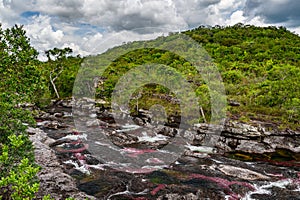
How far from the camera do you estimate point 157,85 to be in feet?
231

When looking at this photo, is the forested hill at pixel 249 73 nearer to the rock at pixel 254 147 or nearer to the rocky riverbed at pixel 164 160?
the rocky riverbed at pixel 164 160

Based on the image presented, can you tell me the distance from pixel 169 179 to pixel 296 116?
31.7 meters

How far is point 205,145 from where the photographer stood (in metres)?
36.4

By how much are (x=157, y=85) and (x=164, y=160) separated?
4281cm

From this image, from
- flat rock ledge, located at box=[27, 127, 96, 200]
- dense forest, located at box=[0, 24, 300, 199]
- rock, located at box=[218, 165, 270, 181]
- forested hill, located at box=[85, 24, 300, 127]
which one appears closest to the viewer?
dense forest, located at box=[0, 24, 300, 199]

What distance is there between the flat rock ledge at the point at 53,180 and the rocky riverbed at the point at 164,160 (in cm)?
7

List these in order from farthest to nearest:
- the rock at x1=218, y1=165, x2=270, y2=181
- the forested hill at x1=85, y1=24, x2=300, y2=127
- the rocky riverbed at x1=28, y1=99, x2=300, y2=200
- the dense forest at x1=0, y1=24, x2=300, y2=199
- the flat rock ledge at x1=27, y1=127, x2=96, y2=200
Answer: the forested hill at x1=85, y1=24, x2=300, y2=127
the rock at x1=218, y1=165, x2=270, y2=181
the rocky riverbed at x1=28, y1=99, x2=300, y2=200
the flat rock ledge at x1=27, y1=127, x2=96, y2=200
the dense forest at x1=0, y1=24, x2=300, y2=199

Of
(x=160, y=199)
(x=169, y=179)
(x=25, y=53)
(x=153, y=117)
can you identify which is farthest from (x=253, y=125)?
(x=25, y=53)

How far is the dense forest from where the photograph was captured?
14.6 metres

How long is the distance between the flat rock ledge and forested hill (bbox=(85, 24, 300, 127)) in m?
27.9

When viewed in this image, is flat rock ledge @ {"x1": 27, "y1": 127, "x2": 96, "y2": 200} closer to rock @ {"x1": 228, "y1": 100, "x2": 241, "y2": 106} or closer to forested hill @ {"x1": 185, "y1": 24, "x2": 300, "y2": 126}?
forested hill @ {"x1": 185, "y1": 24, "x2": 300, "y2": 126}

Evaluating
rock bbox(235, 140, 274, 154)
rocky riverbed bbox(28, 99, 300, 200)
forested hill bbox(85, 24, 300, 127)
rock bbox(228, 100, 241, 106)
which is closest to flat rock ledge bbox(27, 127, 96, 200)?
rocky riverbed bbox(28, 99, 300, 200)

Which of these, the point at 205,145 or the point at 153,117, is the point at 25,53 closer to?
the point at 205,145

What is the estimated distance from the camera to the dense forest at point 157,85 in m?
14.6
